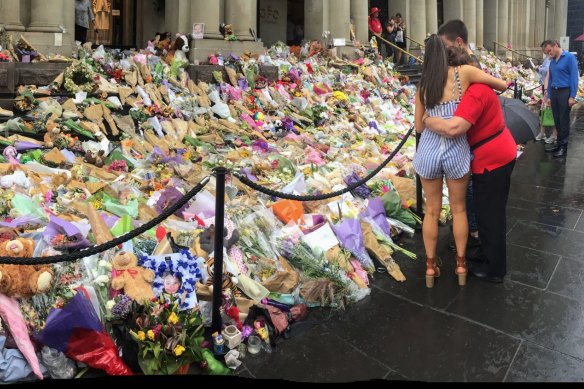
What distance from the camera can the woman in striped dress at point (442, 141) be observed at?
139 inches

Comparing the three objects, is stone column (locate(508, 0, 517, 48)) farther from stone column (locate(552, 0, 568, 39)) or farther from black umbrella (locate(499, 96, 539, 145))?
black umbrella (locate(499, 96, 539, 145))

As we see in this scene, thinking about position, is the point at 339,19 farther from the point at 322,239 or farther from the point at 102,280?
the point at 102,280

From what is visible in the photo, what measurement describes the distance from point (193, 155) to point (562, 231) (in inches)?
188

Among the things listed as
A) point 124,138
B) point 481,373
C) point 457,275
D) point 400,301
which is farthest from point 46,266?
point 124,138

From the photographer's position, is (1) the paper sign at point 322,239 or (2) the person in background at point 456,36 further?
(1) the paper sign at point 322,239

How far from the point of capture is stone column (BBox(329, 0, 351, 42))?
16.2 m

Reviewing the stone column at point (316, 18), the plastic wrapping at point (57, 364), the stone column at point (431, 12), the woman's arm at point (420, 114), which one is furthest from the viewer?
the stone column at point (431, 12)

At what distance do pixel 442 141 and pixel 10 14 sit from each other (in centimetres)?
911

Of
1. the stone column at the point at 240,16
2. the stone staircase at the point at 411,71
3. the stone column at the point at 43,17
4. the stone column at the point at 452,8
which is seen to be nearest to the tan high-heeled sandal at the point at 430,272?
the stone column at the point at 43,17

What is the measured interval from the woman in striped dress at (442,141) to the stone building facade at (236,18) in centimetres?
829

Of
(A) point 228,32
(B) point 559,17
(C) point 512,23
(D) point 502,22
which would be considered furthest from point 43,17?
(B) point 559,17

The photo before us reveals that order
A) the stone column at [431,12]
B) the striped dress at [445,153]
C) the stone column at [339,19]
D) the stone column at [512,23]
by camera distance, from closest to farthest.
Answer: the striped dress at [445,153], the stone column at [339,19], the stone column at [431,12], the stone column at [512,23]

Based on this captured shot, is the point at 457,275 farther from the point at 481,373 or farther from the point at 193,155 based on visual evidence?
the point at 193,155

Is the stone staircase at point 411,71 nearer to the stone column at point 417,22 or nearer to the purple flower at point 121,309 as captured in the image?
the stone column at point 417,22
